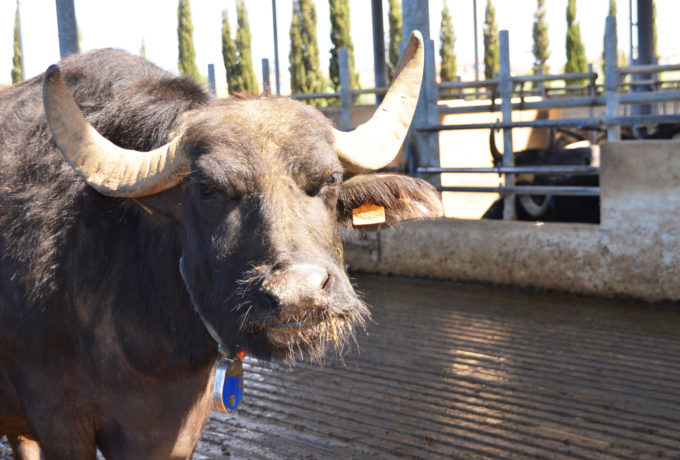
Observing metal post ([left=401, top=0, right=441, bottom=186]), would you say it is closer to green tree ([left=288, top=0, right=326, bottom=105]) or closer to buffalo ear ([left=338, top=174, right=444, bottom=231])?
buffalo ear ([left=338, top=174, right=444, bottom=231])

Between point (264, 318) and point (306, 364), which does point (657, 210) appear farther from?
point (264, 318)

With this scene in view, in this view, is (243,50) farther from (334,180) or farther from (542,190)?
(334,180)

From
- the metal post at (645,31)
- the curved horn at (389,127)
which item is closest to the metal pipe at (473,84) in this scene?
the metal post at (645,31)

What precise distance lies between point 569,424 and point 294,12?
104ft

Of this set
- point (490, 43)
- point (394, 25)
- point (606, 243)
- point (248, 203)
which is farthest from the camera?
point (490, 43)

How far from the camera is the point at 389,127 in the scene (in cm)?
281

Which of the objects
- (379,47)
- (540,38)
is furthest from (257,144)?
(540,38)

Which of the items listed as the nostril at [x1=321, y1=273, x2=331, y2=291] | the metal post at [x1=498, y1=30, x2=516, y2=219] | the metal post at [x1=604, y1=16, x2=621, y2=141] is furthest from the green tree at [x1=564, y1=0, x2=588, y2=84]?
the nostril at [x1=321, y1=273, x2=331, y2=291]

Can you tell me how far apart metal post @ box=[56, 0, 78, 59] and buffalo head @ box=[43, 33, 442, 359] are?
5.05 meters

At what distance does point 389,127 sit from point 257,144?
65 centimetres

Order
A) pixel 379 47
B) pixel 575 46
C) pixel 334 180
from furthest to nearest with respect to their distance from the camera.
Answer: pixel 575 46 < pixel 379 47 < pixel 334 180

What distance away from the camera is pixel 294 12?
33625 millimetres

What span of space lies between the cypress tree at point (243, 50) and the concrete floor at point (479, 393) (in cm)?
2502

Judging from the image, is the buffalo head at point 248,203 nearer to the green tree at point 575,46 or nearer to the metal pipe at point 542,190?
the metal pipe at point 542,190
